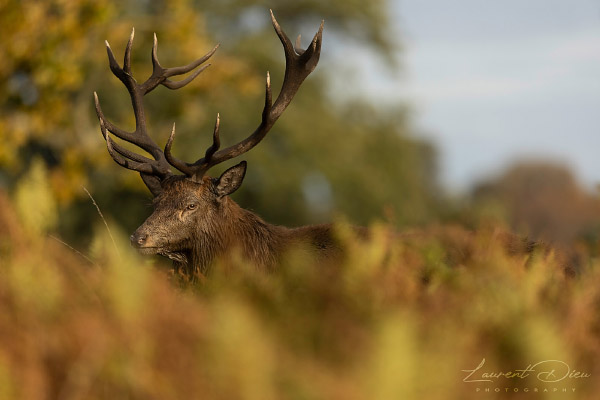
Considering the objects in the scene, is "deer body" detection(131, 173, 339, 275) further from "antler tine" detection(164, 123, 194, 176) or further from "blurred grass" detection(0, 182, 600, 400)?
"blurred grass" detection(0, 182, 600, 400)

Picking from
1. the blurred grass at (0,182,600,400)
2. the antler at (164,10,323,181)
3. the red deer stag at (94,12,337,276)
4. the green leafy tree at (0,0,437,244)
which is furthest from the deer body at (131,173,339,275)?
the green leafy tree at (0,0,437,244)

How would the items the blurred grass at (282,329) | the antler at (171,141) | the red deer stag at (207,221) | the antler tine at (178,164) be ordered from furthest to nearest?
the antler at (171,141) → the antler tine at (178,164) → the red deer stag at (207,221) → the blurred grass at (282,329)

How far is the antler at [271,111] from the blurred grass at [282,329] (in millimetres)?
3780

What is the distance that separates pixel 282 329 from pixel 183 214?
14.6ft

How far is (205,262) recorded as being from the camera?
699 cm

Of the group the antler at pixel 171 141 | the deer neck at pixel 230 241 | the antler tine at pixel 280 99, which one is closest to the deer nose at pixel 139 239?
the deer neck at pixel 230 241

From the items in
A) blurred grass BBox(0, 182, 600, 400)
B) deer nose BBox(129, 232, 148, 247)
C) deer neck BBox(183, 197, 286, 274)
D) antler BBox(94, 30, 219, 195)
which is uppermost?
antler BBox(94, 30, 219, 195)

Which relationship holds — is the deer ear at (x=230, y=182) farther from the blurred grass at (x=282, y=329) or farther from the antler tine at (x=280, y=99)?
the blurred grass at (x=282, y=329)

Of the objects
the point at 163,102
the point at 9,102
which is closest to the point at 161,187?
the point at 9,102

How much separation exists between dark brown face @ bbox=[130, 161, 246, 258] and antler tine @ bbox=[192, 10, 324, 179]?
0.16 m

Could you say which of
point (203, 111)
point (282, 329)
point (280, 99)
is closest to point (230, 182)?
point (280, 99)

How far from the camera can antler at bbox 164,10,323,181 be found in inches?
279

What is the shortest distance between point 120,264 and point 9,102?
61.0ft

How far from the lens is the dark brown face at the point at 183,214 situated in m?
6.80
